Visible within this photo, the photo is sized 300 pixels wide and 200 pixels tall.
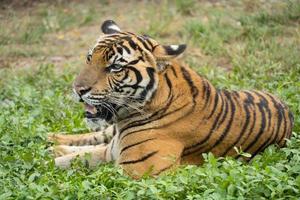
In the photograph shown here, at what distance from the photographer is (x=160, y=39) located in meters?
9.80

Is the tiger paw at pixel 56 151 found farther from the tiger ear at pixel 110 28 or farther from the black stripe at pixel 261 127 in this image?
the black stripe at pixel 261 127

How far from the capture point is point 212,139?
5723mm

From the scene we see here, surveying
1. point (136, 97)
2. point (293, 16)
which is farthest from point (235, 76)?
point (136, 97)

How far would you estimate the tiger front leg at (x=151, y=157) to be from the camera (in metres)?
5.44

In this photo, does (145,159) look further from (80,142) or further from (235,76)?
(235,76)

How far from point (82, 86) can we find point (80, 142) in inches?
45.9

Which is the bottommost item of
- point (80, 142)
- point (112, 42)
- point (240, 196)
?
point (80, 142)

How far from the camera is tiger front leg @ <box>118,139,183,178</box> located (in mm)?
5441

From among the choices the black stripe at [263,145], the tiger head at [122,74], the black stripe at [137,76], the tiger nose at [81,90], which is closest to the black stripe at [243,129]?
the black stripe at [263,145]

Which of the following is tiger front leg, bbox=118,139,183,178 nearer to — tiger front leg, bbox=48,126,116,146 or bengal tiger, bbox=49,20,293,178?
bengal tiger, bbox=49,20,293,178

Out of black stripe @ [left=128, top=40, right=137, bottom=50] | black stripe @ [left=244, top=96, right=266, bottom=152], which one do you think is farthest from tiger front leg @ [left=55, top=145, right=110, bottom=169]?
black stripe @ [left=244, top=96, right=266, bottom=152]

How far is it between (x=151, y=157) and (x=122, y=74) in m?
0.62

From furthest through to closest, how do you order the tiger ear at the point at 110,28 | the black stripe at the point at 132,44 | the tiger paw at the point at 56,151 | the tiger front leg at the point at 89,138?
the tiger front leg at the point at 89,138 → the tiger paw at the point at 56,151 → the tiger ear at the point at 110,28 → the black stripe at the point at 132,44

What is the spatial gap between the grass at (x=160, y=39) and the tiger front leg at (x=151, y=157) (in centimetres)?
18
